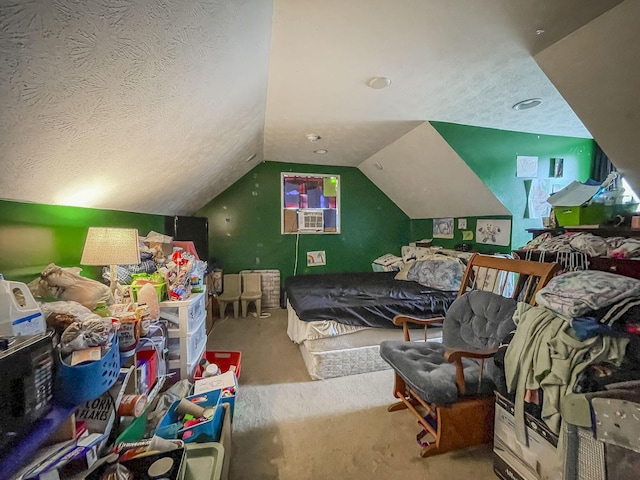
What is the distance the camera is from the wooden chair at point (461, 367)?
1.50 metres

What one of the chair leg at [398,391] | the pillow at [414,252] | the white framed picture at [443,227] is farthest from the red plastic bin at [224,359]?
the white framed picture at [443,227]

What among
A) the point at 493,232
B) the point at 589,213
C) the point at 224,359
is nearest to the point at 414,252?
the point at 493,232

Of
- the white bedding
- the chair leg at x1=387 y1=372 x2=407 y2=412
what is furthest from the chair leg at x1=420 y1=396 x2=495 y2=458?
the white bedding

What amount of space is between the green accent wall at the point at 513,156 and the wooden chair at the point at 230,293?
3398 millimetres

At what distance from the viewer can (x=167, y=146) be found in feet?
5.87

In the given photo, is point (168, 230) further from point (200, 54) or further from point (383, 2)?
point (383, 2)

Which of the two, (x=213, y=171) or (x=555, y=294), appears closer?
(x=555, y=294)

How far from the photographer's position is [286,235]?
4.47 m

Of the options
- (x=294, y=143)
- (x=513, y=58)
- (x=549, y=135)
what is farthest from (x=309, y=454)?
(x=549, y=135)

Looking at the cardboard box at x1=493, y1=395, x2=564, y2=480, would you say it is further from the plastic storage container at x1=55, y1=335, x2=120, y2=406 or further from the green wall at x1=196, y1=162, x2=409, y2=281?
the green wall at x1=196, y1=162, x2=409, y2=281

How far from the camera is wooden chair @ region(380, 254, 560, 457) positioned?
1.50 meters

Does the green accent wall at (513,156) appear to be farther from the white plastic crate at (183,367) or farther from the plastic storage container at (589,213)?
the white plastic crate at (183,367)

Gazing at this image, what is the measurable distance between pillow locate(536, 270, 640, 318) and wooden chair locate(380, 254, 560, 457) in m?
0.25

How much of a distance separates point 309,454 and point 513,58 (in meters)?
2.75
